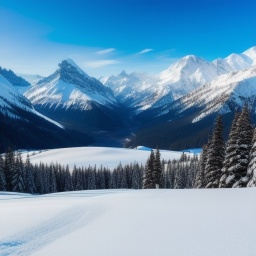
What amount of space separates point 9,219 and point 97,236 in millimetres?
5440

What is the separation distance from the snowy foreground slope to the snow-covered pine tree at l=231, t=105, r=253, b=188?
54.3 feet

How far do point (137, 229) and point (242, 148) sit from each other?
958 inches

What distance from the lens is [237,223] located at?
35.1 feet

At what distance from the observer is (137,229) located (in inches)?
426

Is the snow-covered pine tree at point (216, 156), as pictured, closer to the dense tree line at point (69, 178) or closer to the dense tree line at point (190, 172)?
the dense tree line at point (190, 172)

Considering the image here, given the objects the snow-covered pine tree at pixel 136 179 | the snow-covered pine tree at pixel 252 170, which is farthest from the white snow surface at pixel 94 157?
the snow-covered pine tree at pixel 252 170

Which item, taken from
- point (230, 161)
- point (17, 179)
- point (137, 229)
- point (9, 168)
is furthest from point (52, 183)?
point (137, 229)

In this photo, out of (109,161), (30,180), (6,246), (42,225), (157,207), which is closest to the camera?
(6,246)

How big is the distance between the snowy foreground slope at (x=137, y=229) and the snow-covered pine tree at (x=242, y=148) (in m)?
16.5

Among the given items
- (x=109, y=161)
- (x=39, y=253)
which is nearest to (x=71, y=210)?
(x=39, y=253)

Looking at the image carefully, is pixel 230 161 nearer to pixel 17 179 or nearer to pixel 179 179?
pixel 17 179

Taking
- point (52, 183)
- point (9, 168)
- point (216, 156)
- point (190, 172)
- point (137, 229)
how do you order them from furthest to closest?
point (190, 172) < point (52, 183) < point (9, 168) < point (216, 156) < point (137, 229)

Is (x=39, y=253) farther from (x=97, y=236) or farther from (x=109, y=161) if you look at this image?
(x=109, y=161)

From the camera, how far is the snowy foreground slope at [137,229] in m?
8.78
